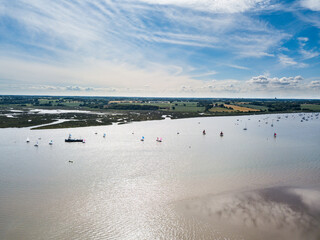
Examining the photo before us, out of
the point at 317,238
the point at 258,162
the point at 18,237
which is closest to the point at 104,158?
the point at 18,237

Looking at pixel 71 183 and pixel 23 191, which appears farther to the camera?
pixel 71 183

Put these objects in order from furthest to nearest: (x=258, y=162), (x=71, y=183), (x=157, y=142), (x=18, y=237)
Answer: (x=157, y=142), (x=258, y=162), (x=71, y=183), (x=18, y=237)

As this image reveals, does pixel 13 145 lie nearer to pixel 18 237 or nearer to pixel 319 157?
pixel 18 237

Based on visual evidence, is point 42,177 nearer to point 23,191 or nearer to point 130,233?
point 23,191

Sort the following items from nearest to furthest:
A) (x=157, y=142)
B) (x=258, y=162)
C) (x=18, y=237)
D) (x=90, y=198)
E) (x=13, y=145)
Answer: (x=18, y=237), (x=90, y=198), (x=258, y=162), (x=13, y=145), (x=157, y=142)

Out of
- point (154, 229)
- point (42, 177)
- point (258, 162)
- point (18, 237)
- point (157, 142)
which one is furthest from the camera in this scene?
point (157, 142)

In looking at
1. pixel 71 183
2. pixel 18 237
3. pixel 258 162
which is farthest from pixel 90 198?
pixel 258 162
